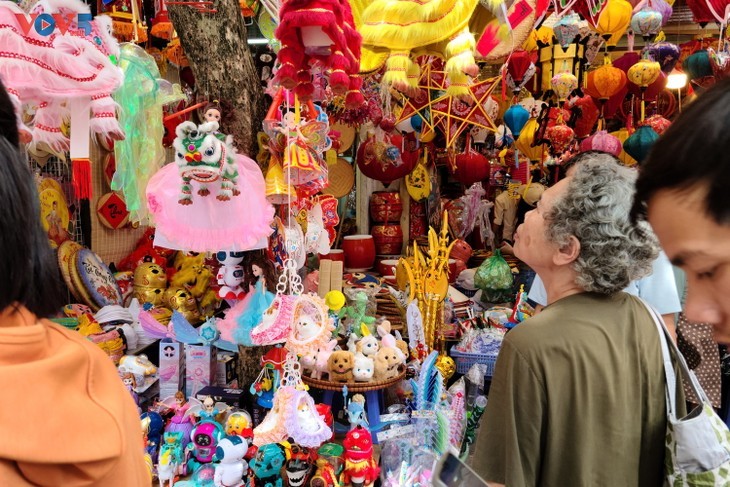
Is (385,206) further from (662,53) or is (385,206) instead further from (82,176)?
(82,176)

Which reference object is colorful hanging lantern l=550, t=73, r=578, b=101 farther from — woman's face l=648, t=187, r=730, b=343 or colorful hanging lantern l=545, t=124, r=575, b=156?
woman's face l=648, t=187, r=730, b=343

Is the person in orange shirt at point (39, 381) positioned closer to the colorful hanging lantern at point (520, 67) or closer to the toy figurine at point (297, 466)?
the toy figurine at point (297, 466)

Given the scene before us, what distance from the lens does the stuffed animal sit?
2648 mm

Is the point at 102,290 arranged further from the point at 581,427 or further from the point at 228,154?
the point at 581,427

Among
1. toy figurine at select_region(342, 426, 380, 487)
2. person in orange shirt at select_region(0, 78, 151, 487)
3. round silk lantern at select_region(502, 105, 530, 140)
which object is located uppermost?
round silk lantern at select_region(502, 105, 530, 140)

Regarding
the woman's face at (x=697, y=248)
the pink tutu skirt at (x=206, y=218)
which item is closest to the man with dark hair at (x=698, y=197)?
the woman's face at (x=697, y=248)

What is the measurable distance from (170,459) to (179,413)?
0.28 meters

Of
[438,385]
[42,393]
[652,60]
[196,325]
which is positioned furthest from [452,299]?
[42,393]

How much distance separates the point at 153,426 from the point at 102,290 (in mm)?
1615

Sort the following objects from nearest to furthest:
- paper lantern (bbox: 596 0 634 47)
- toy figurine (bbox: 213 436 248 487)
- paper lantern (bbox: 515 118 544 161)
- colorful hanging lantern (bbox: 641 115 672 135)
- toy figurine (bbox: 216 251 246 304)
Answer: toy figurine (bbox: 213 436 248 487) < toy figurine (bbox: 216 251 246 304) < paper lantern (bbox: 596 0 634 47) < colorful hanging lantern (bbox: 641 115 672 135) < paper lantern (bbox: 515 118 544 161)

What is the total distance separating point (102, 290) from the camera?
3.72m

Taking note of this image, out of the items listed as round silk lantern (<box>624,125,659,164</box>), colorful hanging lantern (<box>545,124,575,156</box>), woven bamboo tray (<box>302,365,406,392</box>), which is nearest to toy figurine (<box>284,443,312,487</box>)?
woven bamboo tray (<box>302,365,406,392</box>)

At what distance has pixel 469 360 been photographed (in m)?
3.41

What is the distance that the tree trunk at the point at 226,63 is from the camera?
2355 millimetres
